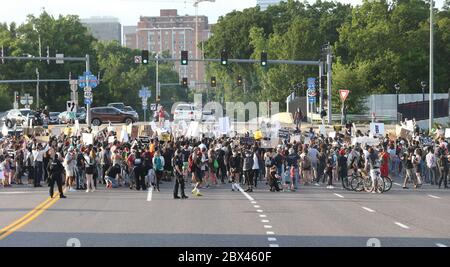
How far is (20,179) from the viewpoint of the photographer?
37.2 m

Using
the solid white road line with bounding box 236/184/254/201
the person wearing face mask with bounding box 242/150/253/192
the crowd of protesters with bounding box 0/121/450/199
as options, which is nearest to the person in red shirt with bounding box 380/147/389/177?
the crowd of protesters with bounding box 0/121/450/199

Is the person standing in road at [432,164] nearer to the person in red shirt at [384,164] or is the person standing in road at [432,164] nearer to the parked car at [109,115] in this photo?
the person in red shirt at [384,164]

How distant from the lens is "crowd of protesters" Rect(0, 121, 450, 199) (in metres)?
33.1

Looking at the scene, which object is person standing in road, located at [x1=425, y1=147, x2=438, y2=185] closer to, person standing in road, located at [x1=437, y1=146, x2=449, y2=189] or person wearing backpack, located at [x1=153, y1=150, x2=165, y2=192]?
person standing in road, located at [x1=437, y1=146, x2=449, y2=189]

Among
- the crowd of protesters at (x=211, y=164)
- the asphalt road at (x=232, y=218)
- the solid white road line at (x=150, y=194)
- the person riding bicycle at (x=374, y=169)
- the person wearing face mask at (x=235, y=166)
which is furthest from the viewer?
the person wearing face mask at (x=235, y=166)

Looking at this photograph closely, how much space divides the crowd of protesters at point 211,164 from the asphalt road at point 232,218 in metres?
0.96

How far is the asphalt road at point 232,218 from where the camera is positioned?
18594mm

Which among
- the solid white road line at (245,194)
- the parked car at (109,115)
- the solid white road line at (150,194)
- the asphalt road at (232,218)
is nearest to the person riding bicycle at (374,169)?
the asphalt road at (232,218)

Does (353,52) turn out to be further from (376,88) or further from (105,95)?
(105,95)

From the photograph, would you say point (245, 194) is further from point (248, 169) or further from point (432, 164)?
point (432, 164)

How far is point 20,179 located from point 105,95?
7616 centimetres

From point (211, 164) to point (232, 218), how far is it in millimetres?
12678

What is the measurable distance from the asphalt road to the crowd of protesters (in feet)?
3.16

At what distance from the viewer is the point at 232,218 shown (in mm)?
23125
